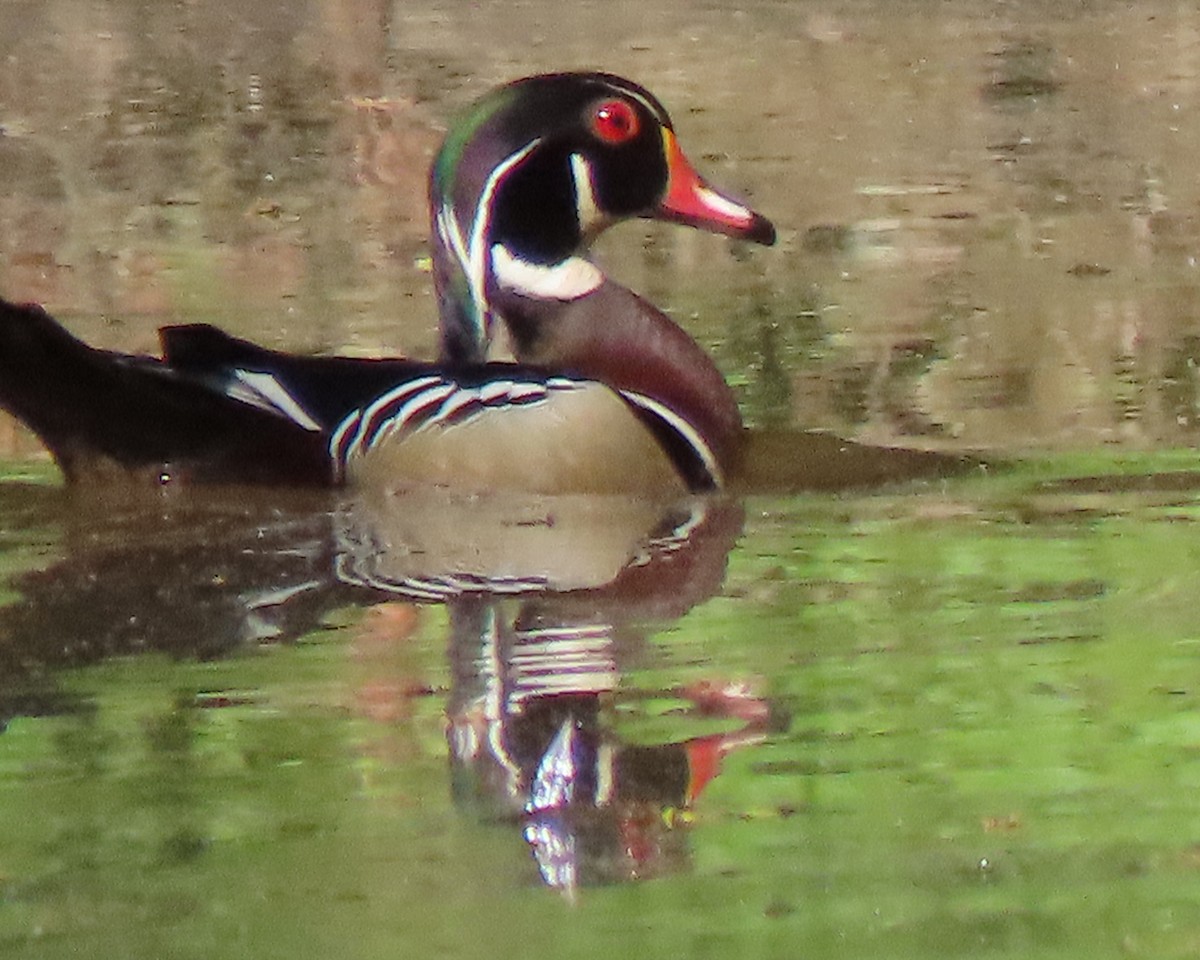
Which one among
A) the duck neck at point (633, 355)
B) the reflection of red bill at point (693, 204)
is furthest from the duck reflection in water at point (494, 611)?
the reflection of red bill at point (693, 204)

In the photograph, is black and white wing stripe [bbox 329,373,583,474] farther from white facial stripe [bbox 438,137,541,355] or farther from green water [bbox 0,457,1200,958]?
green water [bbox 0,457,1200,958]

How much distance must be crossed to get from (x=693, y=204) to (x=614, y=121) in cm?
25

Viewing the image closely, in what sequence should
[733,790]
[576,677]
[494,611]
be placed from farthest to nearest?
[494,611]
[576,677]
[733,790]

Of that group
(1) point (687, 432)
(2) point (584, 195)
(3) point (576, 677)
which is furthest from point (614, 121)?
(3) point (576, 677)

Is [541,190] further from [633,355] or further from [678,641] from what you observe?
[678,641]

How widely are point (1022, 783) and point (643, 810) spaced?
1.49 feet

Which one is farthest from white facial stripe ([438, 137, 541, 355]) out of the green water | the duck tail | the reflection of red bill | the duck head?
the green water

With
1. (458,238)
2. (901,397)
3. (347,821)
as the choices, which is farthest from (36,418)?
(347,821)

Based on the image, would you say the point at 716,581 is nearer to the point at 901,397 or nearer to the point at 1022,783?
the point at 1022,783

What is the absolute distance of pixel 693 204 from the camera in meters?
5.51

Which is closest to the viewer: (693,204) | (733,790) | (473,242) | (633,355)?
(733,790)

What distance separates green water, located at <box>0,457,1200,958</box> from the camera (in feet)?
8.40

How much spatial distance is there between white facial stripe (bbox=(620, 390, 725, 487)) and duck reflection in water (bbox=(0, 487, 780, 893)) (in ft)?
0.56

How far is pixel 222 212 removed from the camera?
28.5 ft
